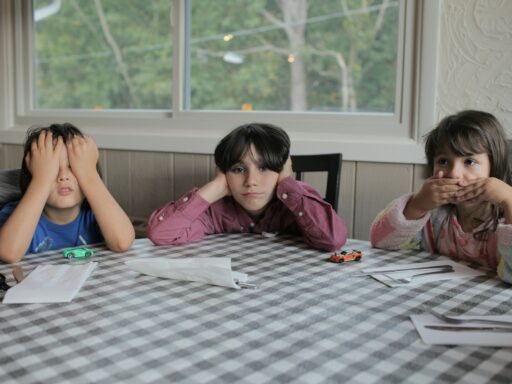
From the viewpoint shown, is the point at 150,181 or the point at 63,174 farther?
the point at 150,181

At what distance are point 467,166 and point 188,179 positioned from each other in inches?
52.6

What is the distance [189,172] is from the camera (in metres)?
2.41

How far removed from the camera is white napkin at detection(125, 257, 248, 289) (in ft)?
3.50

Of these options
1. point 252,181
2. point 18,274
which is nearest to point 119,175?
point 252,181

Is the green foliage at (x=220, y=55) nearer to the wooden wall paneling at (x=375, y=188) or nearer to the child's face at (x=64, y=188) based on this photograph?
the wooden wall paneling at (x=375, y=188)

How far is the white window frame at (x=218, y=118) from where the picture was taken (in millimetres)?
1879

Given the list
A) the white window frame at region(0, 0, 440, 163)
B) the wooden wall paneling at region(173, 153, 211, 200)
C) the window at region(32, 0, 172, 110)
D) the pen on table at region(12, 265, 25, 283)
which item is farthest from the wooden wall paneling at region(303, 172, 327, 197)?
the pen on table at region(12, 265, 25, 283)

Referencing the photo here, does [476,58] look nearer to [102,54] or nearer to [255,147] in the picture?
[255,147]

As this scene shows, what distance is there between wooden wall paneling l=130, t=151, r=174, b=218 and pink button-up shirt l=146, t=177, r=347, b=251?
0.82 metres

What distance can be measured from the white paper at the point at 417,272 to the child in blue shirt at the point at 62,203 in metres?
0.65

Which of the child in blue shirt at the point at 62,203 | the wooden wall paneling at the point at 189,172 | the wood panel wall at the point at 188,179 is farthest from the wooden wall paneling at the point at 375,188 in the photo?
the child in blue shirt at the point at 62,203

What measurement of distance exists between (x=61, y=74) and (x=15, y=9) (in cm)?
42

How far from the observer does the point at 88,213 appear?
63.6 inches

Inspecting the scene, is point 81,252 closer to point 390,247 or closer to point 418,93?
point 390,247
